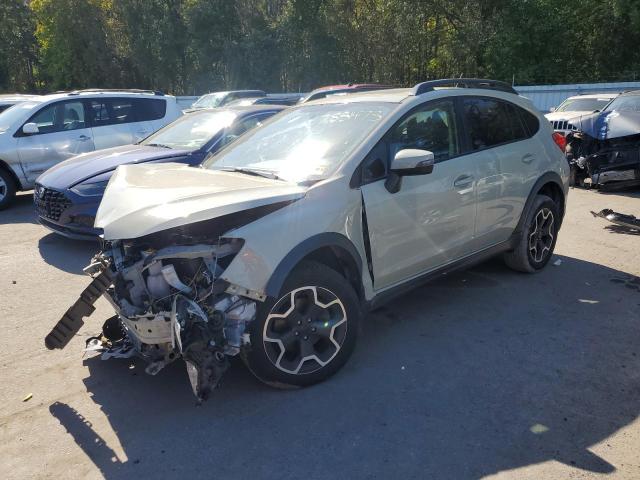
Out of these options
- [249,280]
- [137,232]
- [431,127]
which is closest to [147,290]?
[137,232]

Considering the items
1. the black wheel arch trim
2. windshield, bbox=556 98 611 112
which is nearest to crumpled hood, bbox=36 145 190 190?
the black wheel arch trim

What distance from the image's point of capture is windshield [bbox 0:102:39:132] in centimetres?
930

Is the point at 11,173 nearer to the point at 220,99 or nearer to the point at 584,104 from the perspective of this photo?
the point at 220,99

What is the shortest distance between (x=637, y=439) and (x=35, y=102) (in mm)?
10099

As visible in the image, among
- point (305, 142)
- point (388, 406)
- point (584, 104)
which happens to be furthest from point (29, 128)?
point (584, 104)

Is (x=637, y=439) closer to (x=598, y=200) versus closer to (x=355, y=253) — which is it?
(x=355, y=253)

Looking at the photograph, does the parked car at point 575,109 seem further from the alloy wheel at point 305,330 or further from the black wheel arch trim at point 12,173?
the black wheel arch trim at point 12,173

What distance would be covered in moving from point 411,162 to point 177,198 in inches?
61.4

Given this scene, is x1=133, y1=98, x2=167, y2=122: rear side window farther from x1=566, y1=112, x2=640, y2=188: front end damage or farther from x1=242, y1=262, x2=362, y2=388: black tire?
x1=566, y1=112, x2=640, y2=188: front end damage

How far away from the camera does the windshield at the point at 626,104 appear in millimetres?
9984

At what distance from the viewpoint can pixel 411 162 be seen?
145 inches

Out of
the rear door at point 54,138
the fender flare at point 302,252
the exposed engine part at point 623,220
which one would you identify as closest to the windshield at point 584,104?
the exposed engine part at point 623,220

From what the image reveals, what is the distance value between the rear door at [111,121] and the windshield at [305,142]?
5721 mm

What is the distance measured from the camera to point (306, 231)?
3352 millimetres
